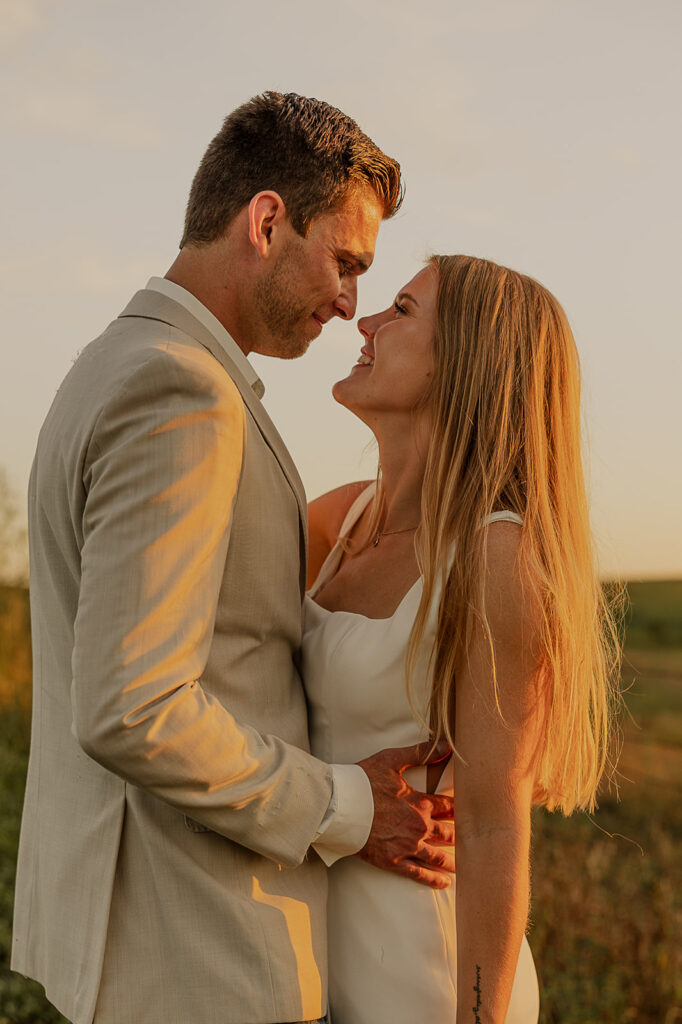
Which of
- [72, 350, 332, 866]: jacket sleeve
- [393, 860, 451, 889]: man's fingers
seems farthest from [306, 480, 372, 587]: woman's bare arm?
[72, 350, 332, 866]: jacket sleeve

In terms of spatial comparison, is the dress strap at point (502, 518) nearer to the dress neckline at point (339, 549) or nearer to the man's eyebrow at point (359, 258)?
the dress neckline at point (339, 549)

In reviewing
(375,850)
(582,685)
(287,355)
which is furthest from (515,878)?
(287,355)

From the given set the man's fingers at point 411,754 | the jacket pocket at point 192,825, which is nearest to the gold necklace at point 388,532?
the man's fingers at point 411,754

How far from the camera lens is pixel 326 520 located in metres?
3.25

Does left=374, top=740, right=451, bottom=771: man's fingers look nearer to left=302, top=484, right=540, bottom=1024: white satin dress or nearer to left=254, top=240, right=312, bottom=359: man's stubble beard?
left=302, top=484, right=540, bottom=1024: white satin dress

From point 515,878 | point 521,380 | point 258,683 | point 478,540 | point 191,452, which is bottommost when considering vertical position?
point 515,878

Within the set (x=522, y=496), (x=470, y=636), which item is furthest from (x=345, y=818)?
(x=522, y=496)

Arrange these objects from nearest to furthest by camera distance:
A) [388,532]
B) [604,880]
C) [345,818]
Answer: [345,818]
[388,532]
[604,880]

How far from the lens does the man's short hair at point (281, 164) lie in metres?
2.45

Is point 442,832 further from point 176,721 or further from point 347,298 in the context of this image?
point 347,298

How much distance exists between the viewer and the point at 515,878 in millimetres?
2166

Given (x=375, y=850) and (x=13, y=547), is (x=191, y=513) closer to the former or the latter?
(x=375, y=850)

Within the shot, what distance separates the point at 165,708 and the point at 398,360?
1.34m

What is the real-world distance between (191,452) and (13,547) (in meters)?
8.96
